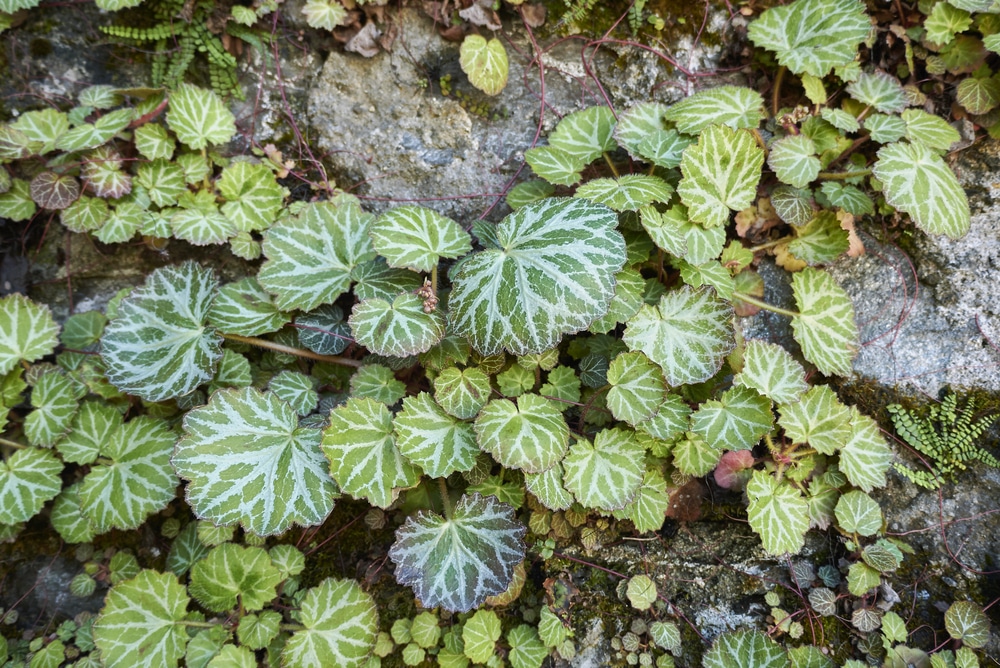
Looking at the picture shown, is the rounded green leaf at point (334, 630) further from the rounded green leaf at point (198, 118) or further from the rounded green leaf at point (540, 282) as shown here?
the rounded green leaf at point (198, 118)

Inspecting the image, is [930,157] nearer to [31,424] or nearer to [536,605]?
[536,605]

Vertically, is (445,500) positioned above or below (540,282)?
below

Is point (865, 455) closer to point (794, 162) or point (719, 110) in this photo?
point (794, 162)

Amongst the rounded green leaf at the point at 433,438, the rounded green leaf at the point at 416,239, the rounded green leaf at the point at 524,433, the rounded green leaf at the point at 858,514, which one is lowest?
the rounded green leaf at the point at 858,514

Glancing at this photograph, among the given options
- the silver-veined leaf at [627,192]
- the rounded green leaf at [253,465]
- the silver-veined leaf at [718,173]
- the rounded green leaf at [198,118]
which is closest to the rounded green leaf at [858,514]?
the silver-veined leaf at [718,173]

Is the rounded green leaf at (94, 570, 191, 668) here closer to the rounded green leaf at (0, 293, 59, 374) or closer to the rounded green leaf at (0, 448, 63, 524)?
the rounded green leaf at (0, 448, 63, 524)

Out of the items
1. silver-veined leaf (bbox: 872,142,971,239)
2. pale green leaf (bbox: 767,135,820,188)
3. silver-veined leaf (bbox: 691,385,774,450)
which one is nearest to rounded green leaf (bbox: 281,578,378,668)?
silver-veined leaf (bbox: 691,385,774,450)

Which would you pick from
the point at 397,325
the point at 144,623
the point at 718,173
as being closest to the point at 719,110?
the point at 718,173
